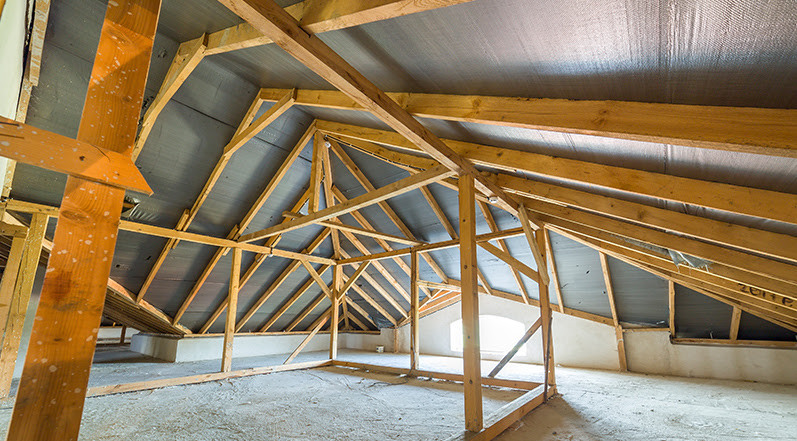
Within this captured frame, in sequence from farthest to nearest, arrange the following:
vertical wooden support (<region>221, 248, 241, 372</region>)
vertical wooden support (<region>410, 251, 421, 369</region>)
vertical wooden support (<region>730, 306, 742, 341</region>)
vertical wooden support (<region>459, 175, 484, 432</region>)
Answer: vertical wooden support (<region>410, 251, 421, 369</region>) → vertical wooden support (<region>221, 248, 241, 372</region>) → vertical wooden support (<region>730, 306, 742, 341</region>) → vertical wooden support (<region>459, 175, 484, 432</region>)

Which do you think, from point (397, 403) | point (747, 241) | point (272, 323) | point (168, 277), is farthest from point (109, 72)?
point (272, 323)

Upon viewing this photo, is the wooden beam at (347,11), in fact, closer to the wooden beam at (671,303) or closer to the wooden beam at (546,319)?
the wooden beam at (546,319)

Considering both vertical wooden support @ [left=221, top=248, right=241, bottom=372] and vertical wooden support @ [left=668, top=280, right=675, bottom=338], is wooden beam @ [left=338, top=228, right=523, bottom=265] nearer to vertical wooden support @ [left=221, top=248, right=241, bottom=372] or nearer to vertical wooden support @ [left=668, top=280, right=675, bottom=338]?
vertical wooden support @ [left=221, top=248, right=241, bottom=372]

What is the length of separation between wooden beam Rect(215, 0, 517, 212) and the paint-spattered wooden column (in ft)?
1.61

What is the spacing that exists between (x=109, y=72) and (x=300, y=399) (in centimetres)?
427

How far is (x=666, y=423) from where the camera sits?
3479 mm

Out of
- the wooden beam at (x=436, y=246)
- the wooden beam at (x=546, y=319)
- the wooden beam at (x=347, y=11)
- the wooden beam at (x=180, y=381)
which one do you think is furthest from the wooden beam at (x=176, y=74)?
the wooden beam at (x=546, y=319)

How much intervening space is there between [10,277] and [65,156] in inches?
183

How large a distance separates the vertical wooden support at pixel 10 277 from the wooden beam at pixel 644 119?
4.88 m

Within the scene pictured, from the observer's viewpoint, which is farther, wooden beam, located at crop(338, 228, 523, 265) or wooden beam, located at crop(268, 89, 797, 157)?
wooden beam, located at crop(338, 228, 523, 265)

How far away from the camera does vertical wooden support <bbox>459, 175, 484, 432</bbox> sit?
3.00 meters

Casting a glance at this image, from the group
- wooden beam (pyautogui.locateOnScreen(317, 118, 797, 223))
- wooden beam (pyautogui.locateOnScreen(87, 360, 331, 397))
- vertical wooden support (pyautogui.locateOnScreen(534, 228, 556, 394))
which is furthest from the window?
wooden beam (pyautogui.locateOnScreen(317, 118, 797, 223))

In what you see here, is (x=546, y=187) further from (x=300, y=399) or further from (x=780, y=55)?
(x=300, y=399)

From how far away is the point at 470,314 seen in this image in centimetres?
320
